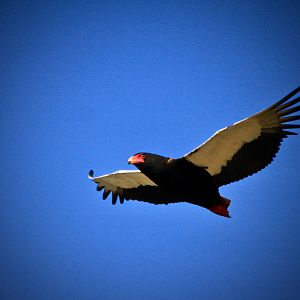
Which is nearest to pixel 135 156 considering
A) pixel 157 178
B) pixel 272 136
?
pixel 157 178

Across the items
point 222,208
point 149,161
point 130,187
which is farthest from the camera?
point 130,187

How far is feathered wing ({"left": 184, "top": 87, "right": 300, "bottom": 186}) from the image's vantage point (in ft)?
25.2

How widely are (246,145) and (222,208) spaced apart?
1.64 metres

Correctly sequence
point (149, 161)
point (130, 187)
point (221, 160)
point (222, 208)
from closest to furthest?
point (149, 161) → point (222, 208) → point (221, 160) → point (130, 187)

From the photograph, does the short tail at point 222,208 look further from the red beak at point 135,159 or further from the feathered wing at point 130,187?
the red beak at point 135,159

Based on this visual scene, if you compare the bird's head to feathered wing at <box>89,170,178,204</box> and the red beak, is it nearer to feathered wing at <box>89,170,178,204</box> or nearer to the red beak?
the red beak

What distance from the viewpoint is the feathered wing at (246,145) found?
25.2ft

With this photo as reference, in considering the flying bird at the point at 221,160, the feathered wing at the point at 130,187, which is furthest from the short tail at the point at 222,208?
the feathered wing at the point at 130,187

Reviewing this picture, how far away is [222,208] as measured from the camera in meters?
8.51

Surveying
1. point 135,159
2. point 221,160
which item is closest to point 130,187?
point 135,159

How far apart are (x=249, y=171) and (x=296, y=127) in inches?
59.7

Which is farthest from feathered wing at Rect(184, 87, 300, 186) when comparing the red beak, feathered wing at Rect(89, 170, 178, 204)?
feathered wing at Rect(89, 170, 178, 204)

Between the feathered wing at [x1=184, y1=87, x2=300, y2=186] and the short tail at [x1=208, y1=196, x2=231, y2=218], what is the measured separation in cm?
56

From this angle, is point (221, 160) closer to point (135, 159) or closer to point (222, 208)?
point (222, 208)
